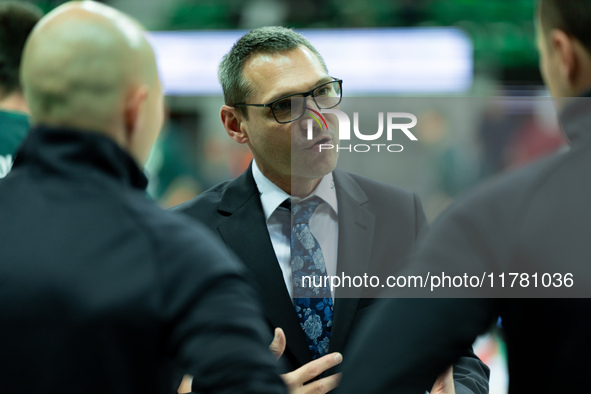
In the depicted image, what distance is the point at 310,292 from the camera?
1.74 meters

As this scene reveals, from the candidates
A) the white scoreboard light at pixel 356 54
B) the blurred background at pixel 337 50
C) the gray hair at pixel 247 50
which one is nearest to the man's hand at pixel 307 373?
the gray hair at pixel 247 50

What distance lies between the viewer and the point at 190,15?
10.7 meters

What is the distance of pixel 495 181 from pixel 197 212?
93 cm

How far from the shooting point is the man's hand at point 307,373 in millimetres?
1577

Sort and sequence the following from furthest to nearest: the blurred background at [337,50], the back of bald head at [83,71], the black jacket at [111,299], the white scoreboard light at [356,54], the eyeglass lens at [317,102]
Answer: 1. the white scoreboard light at [356,54]
2. the blurred background at [337,50]
3. the eyeglass lens at [317,102]
4. the back of bald head at [83,71]
5. the black jacket at [111,299]

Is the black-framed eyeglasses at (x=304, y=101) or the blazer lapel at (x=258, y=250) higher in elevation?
the black-framed eyeglasses at (x=304, y=101)

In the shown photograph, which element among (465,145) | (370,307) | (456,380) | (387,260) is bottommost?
(456,380)

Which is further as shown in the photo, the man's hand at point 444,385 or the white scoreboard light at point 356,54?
the white scoreboard light at point 356,54

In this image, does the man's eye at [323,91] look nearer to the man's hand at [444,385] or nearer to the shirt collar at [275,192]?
the shirt collar at [275,192]

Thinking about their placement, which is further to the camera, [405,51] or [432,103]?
[405,51]

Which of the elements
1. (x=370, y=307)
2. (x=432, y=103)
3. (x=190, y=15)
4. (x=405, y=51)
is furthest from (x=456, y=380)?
(x=190, y=15)

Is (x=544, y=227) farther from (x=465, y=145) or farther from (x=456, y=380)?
(x=456, y=380)

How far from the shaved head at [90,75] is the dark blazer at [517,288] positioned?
22.4 inches

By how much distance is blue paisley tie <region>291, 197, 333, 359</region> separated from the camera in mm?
1708
